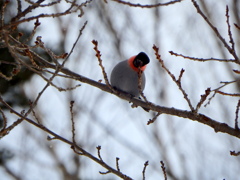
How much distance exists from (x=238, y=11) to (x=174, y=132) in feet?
9.86

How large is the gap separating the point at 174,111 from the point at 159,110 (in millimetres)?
110

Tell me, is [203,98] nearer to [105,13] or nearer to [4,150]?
[4,150]

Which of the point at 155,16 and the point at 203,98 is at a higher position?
the point at 155,16

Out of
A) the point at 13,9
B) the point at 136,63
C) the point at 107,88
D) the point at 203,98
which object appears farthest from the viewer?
the point at 13,9

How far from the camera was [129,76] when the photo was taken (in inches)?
168

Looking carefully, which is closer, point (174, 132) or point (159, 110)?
point (159, 110)

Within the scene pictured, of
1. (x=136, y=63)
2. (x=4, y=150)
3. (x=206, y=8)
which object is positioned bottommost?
(x=4, y=150)

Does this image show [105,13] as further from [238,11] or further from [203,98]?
[203,98]

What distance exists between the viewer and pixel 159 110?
2908 millimetres

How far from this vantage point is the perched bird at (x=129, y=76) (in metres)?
4.19

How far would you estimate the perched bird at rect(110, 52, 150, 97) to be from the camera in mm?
4188

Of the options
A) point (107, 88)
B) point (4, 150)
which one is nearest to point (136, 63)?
point (107, 88)

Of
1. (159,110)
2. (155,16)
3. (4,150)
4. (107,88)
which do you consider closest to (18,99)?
(4,150)

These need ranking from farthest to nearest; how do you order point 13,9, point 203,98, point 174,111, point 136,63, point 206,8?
point 206,8 → point 13,9 → point 136,63 → point 174,111 → point 203,98
